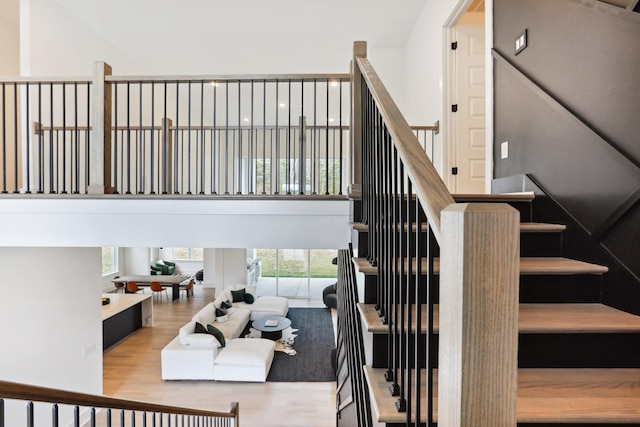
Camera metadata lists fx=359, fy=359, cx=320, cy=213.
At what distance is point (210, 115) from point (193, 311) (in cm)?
530

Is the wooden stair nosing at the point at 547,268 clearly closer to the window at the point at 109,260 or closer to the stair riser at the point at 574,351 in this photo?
the stair riser at the point at 574,351

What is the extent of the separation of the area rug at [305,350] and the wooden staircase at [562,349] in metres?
5.00

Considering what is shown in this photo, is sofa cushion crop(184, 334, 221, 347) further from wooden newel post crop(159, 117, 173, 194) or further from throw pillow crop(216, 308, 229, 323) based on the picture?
wooden newel post crop(159, 117, 173, 194)

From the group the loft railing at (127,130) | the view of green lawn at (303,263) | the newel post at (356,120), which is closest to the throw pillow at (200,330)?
the loft railing at (127,130)

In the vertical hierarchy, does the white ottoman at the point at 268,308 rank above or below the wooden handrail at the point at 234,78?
below

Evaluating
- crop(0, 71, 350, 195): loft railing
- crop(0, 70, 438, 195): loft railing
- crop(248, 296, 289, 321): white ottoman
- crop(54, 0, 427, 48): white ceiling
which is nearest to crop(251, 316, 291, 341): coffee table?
crop(248, 296, 289, 321): white ottoman

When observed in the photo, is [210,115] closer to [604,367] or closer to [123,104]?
[123,104]

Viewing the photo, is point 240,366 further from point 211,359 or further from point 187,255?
point 187,255

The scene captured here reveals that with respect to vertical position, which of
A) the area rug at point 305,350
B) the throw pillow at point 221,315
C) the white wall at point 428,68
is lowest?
the area rug at point 305,350

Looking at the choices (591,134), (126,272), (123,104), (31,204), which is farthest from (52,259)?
(126,272)

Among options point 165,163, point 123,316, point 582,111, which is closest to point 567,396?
point 582,111

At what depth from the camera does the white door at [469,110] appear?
→ 393 cm

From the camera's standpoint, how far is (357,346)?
5.50 ft

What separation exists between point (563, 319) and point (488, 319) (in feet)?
3.74
